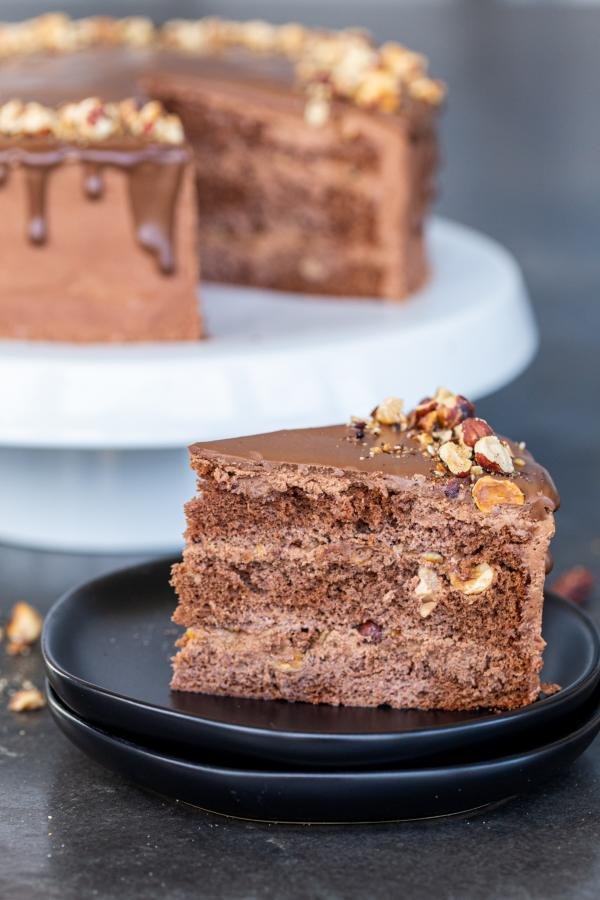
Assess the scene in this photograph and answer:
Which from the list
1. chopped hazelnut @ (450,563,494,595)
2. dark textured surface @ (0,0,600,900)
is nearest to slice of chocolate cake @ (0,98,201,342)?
dark textured surface @ (0,0,600,900)

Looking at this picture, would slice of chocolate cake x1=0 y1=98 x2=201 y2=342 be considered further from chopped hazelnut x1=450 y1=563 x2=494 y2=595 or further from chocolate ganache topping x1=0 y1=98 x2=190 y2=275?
chopped hazelnut x1=450 y1=563 x2=494 y2=595

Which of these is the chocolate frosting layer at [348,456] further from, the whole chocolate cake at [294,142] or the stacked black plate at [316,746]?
the whole chocolate cake at [294,142]

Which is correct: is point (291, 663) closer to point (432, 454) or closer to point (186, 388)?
point (432, 454)

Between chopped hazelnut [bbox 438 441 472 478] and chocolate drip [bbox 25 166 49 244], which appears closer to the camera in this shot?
chopped hazelnut [bbox 438 441 472 478]

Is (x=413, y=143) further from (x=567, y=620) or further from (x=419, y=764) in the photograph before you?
(x=419, y=764)

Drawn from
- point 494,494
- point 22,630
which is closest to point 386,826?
point 494,494

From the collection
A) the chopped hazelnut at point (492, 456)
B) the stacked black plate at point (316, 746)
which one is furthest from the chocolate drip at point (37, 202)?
the chopped hazelnut at point (492, 456)
